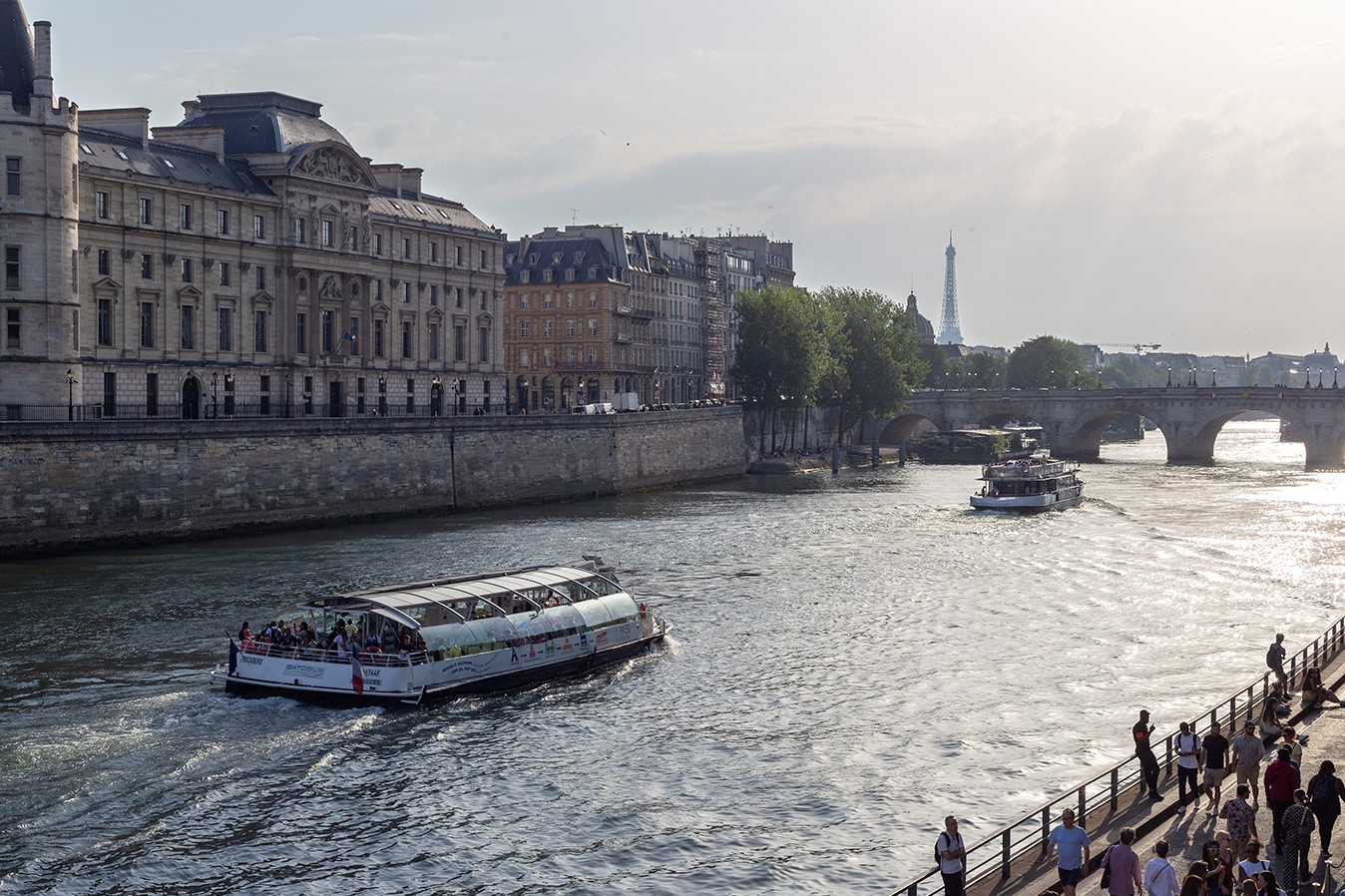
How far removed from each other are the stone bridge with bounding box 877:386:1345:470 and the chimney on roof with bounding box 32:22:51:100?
302 feet

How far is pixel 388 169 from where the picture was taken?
338 ft

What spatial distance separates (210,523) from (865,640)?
31.7 m

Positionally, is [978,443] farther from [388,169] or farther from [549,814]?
[549,814]

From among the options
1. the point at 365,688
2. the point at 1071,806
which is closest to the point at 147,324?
the point at 365,688

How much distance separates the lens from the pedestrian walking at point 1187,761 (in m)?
25.2

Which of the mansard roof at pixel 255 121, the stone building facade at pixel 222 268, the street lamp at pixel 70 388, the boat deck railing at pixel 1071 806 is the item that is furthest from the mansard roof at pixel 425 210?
the boat deck railing at pixel 1071 806

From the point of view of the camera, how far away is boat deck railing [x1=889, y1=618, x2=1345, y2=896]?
71.1ft

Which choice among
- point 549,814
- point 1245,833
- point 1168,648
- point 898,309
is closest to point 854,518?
point 1168,648

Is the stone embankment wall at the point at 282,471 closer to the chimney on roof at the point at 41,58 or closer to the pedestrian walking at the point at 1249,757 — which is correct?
the chimney on roof at the point at 41,58

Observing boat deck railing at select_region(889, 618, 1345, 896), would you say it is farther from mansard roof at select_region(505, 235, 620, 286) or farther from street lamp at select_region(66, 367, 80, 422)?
mansard roof at select_region(505, 235, 620, 286)

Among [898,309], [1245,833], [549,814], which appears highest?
[898,309]

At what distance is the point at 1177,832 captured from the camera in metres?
23.8

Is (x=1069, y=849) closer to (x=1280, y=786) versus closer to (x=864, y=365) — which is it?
(x=1280, y=786)

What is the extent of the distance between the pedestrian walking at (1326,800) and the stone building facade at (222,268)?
5611 centimetres
